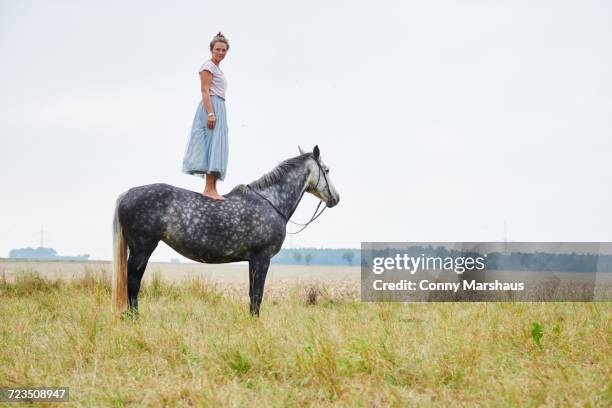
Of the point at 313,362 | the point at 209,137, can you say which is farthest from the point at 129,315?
the point at 313,362

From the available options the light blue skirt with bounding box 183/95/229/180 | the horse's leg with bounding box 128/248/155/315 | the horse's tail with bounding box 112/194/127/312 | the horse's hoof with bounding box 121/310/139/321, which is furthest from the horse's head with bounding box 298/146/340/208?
the horse's hoof with bounding box 121/310/139/321

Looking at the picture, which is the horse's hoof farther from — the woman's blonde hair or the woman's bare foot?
the woman's blonde hair

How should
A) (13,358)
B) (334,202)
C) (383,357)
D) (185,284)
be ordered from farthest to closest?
(185,284), (334,202), (13,358), (383,357)

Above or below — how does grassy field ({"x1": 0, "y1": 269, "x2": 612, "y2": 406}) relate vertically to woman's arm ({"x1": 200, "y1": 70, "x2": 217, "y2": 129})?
below

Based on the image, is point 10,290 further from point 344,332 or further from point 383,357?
→ point 383,357

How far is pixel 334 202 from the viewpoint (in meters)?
8.65

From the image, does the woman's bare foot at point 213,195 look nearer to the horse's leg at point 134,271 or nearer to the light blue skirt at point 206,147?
the light blue skirt at point 206,147

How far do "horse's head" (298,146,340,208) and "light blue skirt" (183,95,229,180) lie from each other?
1.31 m

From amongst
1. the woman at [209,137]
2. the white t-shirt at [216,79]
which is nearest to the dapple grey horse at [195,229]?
the woman at [209,137]

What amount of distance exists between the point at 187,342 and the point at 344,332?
1.74 meters

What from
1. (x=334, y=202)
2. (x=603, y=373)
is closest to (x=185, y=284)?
(x=334, y=202)

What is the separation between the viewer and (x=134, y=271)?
744cm

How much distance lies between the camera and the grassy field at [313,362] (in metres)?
4.36

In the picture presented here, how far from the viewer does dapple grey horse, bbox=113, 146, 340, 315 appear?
7316 millimetres
